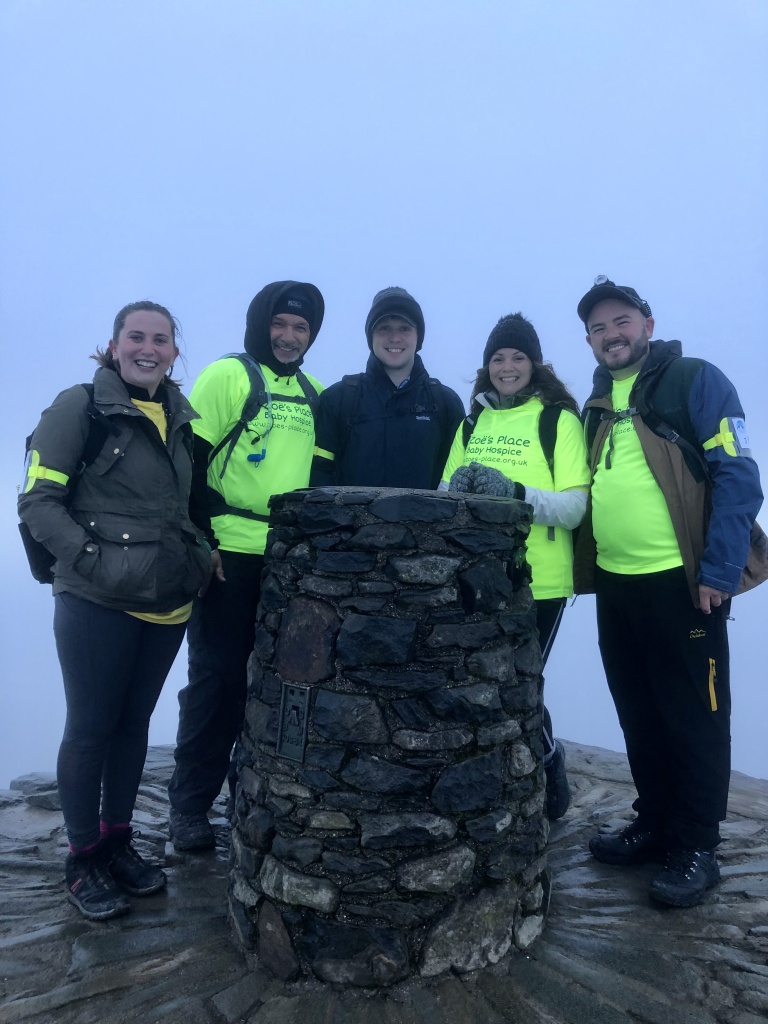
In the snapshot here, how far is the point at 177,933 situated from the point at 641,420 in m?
4.06

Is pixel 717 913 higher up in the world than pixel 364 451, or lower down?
lower down

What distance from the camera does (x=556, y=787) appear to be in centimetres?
542

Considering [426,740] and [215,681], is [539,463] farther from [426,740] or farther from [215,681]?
[215,681]

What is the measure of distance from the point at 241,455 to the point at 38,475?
1.24 metres

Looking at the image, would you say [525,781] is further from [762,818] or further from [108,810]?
[762,818]

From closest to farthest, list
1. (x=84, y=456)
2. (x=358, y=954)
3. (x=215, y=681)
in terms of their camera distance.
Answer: (x=358, y=954) < (x=84, y=456) < (x=215, y=681)

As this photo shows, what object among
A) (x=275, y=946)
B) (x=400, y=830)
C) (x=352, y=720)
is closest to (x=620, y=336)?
(x=352, y=720)

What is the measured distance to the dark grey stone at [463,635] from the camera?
3592 mm

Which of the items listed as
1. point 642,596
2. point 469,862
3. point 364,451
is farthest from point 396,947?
point 364,451

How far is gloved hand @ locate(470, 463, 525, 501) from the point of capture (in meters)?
4.11

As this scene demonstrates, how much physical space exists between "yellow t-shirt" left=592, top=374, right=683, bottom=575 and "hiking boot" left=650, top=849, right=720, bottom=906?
1.80 m

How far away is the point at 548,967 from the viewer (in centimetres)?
364

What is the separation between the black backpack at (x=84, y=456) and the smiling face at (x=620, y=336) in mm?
3076

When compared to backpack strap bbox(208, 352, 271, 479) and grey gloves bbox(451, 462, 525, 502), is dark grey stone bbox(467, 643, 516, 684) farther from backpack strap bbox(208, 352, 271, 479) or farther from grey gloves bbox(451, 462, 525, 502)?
backpack strap bbox(208, 352, 271, 479)
